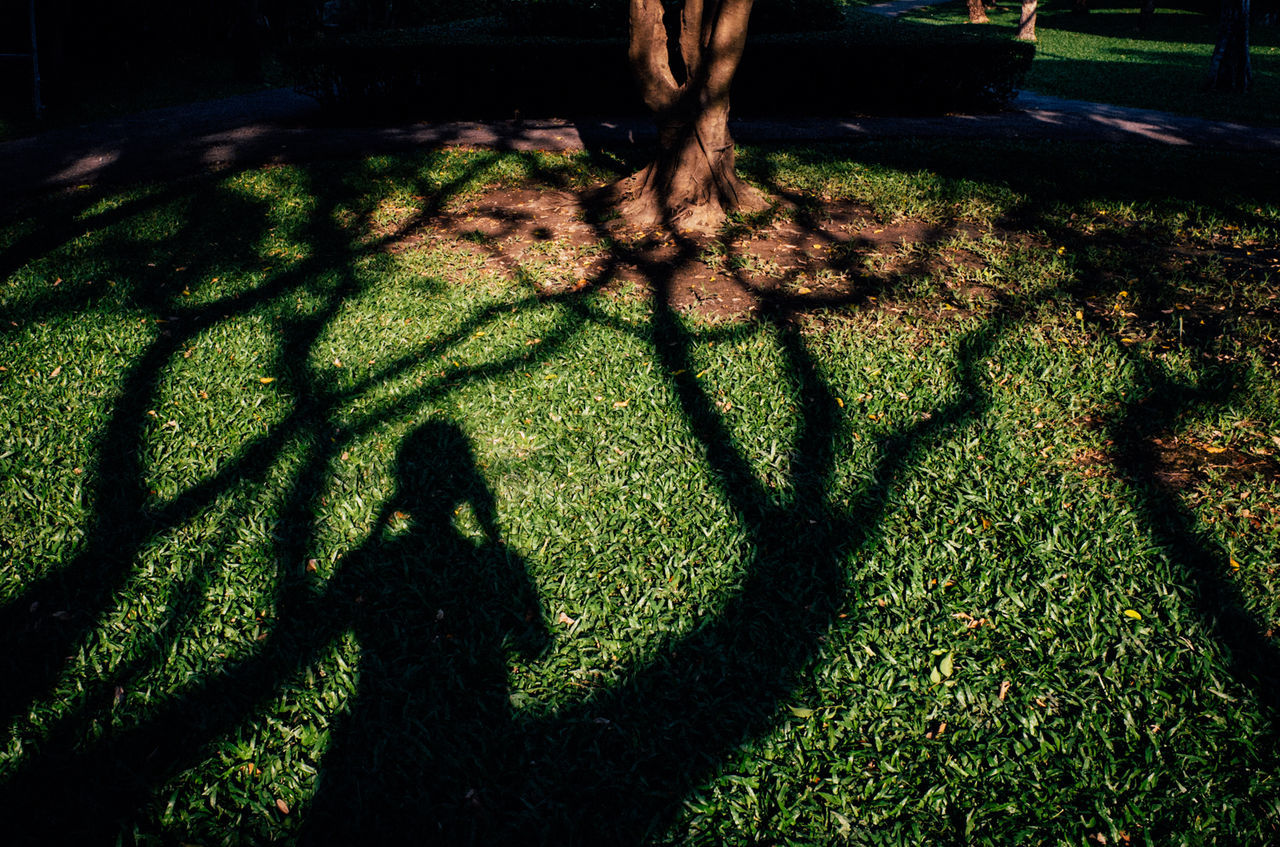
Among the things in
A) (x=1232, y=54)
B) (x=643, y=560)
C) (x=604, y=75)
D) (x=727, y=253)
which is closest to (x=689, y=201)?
(x=727, y=253)

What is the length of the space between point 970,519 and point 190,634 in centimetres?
319

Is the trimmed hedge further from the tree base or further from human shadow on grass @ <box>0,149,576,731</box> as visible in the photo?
the tree base

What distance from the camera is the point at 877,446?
3.62 metres

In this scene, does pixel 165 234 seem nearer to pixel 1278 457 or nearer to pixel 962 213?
pixel 962 213

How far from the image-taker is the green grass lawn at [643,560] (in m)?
2.22

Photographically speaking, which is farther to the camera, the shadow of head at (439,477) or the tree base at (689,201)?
the tree base at (689,201)

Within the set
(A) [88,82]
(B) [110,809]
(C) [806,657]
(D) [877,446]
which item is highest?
(A) [88,82]

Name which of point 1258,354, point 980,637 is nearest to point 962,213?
point 1258,354

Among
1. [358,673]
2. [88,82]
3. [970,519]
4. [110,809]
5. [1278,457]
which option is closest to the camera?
[110,809]

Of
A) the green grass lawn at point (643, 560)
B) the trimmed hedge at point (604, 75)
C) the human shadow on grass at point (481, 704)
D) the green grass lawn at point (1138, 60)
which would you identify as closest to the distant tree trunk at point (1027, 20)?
the green grass lawn at point (1138, 60)

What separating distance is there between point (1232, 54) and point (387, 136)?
15.2 m

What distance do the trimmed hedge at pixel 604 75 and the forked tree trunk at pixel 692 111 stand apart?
5002mm

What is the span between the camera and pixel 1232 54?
13.5 meters

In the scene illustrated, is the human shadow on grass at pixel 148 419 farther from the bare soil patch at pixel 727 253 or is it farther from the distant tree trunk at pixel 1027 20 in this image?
the distant tree trunk at pixel 1027 20
